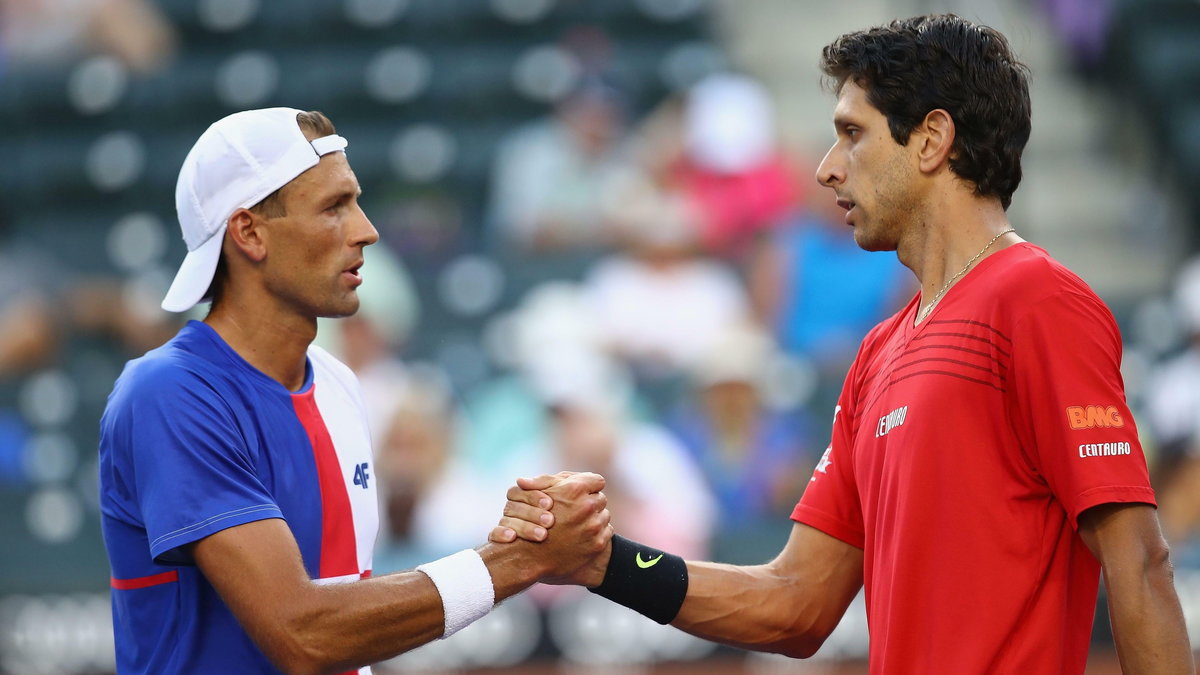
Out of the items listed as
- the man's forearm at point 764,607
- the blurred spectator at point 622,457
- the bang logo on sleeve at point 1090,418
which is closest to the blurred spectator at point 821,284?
the blurred spectator at point 622,457

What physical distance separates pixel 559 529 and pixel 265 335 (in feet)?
2.82

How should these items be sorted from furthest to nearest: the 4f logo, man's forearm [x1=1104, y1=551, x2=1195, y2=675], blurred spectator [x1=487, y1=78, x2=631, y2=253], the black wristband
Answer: blurred spectator [x1=487, y1=78, x2=631, y2=253] < the black wristband < the 4f logo < man's forearm [x1=1104, y1=551, x2=1195, y2=675]

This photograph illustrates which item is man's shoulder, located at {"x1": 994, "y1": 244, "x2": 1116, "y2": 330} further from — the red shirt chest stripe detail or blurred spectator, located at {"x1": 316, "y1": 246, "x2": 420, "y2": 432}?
blurred spectator, located at {"x1": 316, "y1": 246, "x2": 420, "y2": 432}

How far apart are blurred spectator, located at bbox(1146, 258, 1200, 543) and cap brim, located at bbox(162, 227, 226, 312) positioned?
4699 mm

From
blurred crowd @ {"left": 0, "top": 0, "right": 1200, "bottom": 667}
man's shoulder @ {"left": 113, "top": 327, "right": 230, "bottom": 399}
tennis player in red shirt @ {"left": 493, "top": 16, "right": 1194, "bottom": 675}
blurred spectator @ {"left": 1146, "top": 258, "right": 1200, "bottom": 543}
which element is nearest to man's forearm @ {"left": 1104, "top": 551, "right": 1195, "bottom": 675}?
tennis player in red shirt @ {"left": 493, "top": 16, "right": 1194, "bottom": 675}

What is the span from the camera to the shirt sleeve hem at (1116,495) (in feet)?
9.30

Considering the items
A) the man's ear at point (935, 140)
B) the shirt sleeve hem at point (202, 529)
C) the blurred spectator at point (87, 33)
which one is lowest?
the shirt sleeve hem at point (202, 529)

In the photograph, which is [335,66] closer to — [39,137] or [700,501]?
[39,137]

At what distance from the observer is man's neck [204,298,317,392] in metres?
3.45

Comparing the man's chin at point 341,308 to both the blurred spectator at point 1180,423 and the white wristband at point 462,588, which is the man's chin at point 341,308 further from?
the blurred spectator at point 1180,423

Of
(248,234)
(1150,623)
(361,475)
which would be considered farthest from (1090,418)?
(248,234)

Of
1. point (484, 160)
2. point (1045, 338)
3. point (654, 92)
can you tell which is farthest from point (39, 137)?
point (1045, 338)

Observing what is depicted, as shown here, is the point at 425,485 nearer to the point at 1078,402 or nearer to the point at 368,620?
the point at 368,620

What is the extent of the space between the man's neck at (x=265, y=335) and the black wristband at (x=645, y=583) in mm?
942
